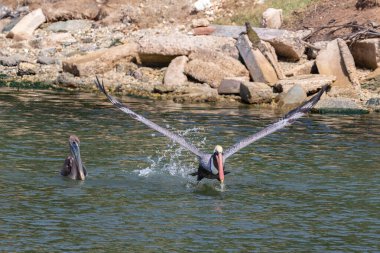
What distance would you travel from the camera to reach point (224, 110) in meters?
29.5

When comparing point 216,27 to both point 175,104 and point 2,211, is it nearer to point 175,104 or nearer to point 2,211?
point 175,104

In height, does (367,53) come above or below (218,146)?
above

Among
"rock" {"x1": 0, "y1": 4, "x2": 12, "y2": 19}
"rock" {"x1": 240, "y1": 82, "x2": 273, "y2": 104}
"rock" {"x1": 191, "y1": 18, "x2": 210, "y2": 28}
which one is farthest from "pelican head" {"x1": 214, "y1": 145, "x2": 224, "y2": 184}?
"rock" {"x1": 0, "y1": 4, "x2": 12, "y2": 19}

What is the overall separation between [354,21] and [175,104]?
8685mm

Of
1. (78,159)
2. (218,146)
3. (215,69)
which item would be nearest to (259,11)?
(215,69)

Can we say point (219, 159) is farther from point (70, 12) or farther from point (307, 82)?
point (70, 12)

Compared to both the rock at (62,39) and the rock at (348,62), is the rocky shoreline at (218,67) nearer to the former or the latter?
the rock at (348,62)

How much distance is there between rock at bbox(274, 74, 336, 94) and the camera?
101 ft

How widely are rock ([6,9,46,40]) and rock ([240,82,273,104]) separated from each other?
14626 mm

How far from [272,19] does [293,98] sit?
888 cm

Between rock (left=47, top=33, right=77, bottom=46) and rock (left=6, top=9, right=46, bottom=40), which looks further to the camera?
rock (left=6, top=9, right=46, bottom=40)

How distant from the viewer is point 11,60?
37688mm

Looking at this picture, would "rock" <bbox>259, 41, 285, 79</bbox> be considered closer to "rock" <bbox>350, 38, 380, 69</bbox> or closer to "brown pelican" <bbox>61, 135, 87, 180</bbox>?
"rock" <bbox>350, 38, 380, 69</bbox>

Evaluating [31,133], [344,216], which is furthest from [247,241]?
[31,133]
